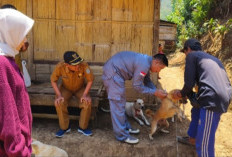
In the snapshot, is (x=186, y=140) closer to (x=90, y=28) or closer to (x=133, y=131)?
(x=133, y=131)

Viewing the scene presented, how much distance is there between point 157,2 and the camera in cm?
581

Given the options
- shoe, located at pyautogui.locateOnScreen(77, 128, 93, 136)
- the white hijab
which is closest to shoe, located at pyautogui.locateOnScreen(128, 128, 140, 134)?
shoe, located at pyautogui.locateOnScreen(77, 128, 93, 136)

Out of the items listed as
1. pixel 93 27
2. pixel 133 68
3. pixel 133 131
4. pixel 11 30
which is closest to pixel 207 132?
pixel 133 68

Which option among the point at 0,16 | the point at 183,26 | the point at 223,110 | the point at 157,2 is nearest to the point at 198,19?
the point at 183,26

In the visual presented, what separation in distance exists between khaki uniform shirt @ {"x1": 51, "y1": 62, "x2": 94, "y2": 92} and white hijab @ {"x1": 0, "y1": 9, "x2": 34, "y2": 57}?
308cm

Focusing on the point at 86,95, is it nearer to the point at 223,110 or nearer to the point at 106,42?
the point at 106,42

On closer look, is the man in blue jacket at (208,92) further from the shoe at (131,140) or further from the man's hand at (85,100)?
the man's hand at (85,100)

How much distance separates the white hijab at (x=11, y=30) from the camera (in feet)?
5.38

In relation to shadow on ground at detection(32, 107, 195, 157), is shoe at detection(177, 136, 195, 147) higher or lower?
higher

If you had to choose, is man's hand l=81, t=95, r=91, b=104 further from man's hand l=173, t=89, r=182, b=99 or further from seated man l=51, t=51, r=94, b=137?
man's hand l=173, t=89, r=182, b=99

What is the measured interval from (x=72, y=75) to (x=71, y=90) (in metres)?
0.40

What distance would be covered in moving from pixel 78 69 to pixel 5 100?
127 inches

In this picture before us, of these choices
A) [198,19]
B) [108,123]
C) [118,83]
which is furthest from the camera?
[198,19]

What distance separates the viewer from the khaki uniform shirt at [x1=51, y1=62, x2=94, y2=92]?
189 inches
